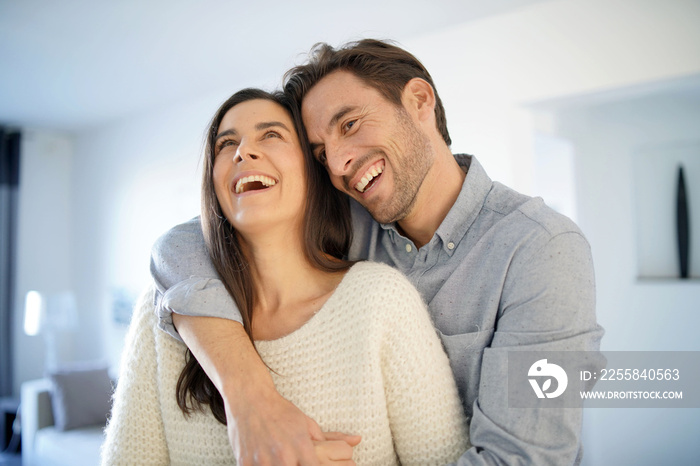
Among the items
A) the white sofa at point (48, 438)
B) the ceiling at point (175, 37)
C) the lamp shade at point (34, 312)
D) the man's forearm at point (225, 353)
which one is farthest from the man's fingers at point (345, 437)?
the lamp shade at point (34, 312)

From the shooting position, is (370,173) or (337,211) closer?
(370,173)

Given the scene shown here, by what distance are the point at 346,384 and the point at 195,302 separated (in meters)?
0.40

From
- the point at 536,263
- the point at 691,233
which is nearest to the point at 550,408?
the point at 536,263

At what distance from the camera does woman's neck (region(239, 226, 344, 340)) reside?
4.55ft

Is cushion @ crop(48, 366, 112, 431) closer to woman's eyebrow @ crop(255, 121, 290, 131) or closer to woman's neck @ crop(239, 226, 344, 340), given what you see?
woman's neck @ crop(239, 226, 344, 340)

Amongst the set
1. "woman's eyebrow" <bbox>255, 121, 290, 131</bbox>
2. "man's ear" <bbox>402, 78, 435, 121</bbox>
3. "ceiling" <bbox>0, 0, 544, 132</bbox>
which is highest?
"ceiling" <bbox>0, 0, 544, 132</bbox>

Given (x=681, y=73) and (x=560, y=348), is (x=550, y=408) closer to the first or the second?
(x=560, y=348)

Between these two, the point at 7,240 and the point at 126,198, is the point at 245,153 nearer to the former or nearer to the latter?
the point at 126,198

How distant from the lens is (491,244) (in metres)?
1.29

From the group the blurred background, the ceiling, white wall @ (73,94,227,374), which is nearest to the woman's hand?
the blurred background

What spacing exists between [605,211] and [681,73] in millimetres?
1831

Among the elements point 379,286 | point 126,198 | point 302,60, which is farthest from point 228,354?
point 126,198

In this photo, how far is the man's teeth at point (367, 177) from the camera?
58.7 inches

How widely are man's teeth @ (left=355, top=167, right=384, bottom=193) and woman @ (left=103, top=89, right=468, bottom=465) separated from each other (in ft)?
0.40
